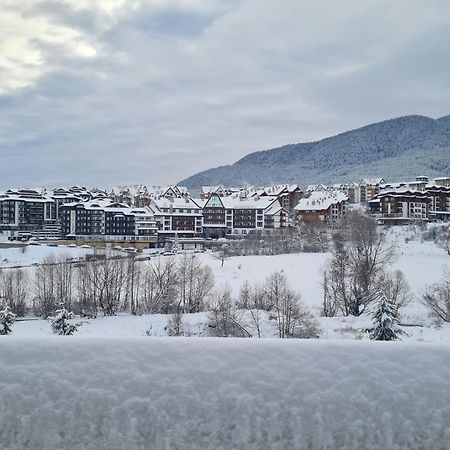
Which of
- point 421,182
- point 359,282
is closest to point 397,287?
point 359,282

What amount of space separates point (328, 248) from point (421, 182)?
43.9 m

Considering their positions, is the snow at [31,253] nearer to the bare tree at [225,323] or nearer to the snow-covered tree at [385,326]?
the bare tree at [225,323]

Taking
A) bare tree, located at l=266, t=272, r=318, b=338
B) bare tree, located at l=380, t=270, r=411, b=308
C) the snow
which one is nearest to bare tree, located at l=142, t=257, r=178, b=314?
bare tree, located at l=266, t=272, r=318, b=338

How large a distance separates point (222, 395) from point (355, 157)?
177555 mm

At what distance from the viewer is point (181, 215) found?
57500 mm

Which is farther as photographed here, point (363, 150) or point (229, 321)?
point (363, 150)

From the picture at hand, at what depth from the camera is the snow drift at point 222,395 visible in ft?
8.17

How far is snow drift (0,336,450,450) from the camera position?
2490 mm

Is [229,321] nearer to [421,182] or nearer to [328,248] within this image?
[328,248]

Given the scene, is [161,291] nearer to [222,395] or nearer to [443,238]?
[222,395]

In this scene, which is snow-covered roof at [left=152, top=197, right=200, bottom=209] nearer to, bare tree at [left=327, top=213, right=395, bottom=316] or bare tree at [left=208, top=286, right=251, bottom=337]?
bare tree at [left=327, top=213, right=395, bottom=316]

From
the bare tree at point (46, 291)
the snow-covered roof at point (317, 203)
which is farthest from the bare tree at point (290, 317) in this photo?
the snow-covered roof at point (317, 203)

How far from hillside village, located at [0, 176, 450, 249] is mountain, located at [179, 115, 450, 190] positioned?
76.3 metres

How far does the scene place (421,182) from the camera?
75.8 metres
